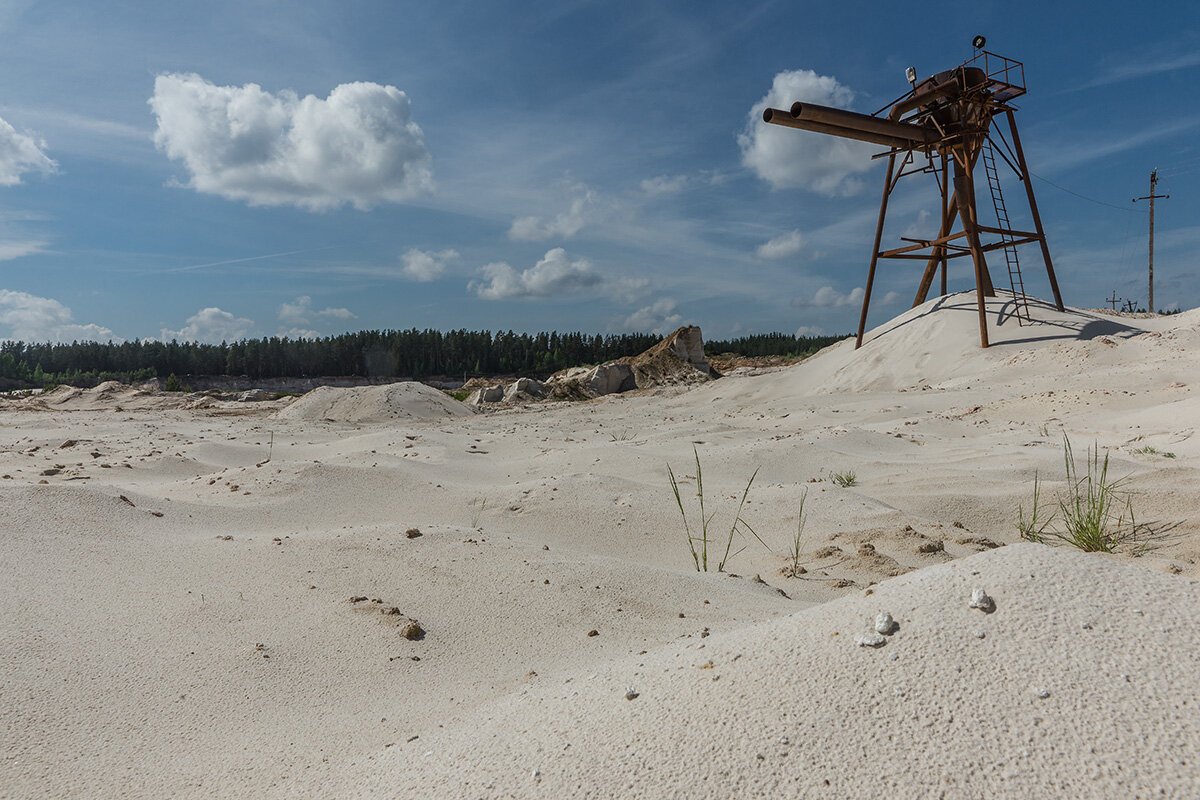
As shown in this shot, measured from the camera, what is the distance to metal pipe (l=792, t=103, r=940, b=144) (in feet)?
33.7

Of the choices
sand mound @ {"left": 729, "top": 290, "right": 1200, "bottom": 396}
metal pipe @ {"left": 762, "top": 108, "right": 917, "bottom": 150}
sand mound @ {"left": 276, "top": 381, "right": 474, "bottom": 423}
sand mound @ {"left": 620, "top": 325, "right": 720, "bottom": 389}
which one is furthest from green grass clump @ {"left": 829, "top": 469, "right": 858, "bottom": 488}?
sand mound @ {"left": 620, "top": 325, "right": 720, "bottom": 389}

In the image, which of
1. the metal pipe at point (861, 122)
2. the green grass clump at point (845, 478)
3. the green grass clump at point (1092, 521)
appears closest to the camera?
the green grass clump at point (1092, 521)

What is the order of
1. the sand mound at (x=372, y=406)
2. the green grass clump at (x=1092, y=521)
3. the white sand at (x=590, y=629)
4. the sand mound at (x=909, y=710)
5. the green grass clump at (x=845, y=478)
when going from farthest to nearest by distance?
1. the sand mound at (x=372, y=406)
2. the green grass clump at (x=845, y=478)
3. the green grass clump at (x=1092, y=521)
4. the white sand at (x=590, y=629)
5. the sand mound at (x=909, y=710)

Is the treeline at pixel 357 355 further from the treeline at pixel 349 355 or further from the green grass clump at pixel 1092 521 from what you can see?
the green grass clump at pixel 1092 521

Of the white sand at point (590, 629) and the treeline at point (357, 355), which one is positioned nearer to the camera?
the white sand at point (590, 629)

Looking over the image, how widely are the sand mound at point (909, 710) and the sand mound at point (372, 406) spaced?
1124 centimetres

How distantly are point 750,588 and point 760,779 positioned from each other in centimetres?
165

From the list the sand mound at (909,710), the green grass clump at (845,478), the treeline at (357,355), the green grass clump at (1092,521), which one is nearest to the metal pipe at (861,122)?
the green grass clump at (845,478)

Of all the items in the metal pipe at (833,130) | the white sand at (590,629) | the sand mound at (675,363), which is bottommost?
the white sand at (590,629)

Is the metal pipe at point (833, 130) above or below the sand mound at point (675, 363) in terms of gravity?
above

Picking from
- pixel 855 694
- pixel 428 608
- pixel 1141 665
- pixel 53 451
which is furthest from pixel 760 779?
pixel 53 451

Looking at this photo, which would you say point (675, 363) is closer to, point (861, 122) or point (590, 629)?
point (861, 122)

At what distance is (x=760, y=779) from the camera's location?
1.17 metres

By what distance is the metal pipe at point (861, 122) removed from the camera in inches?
405
